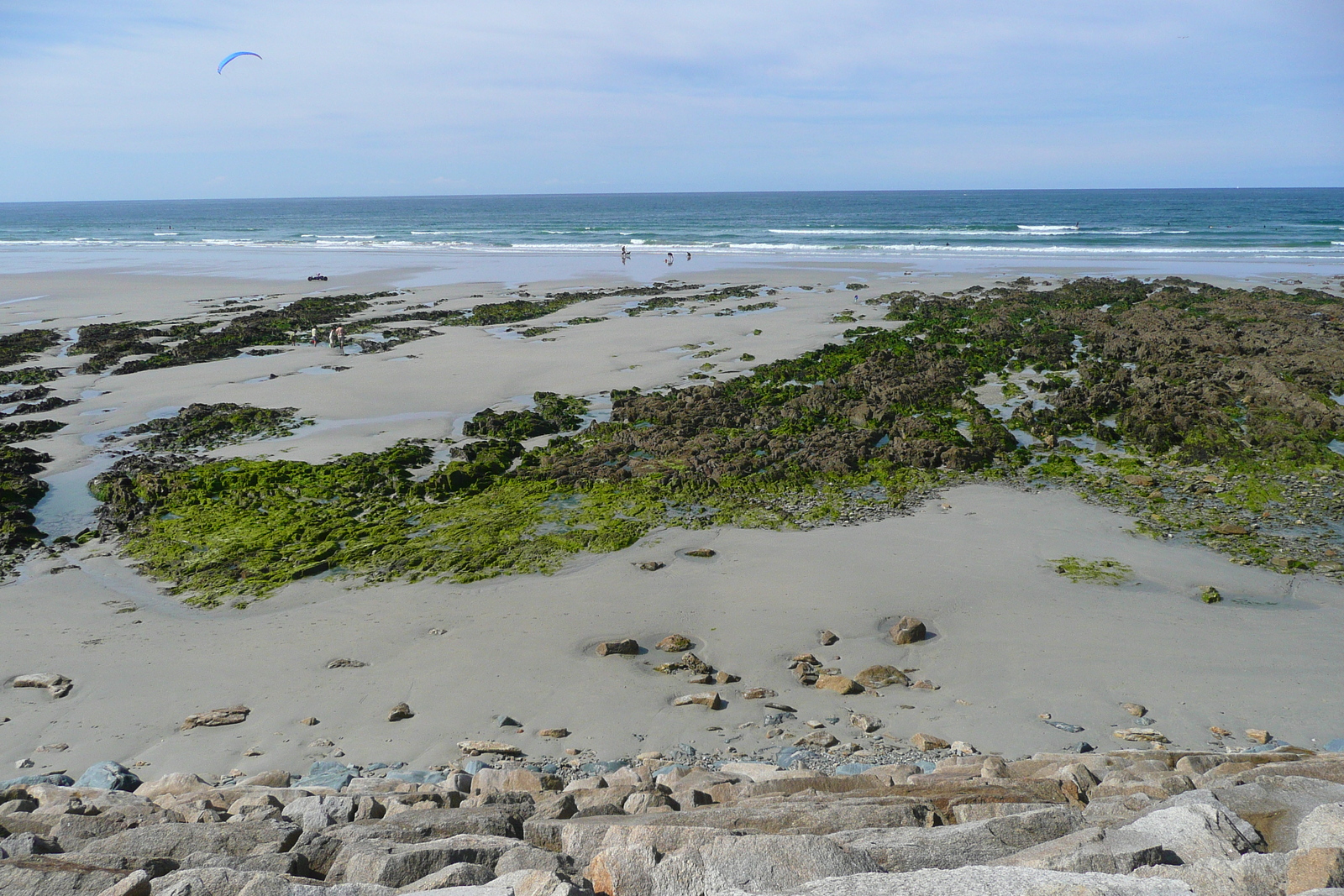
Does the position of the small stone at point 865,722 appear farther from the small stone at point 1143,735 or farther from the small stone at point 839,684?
the small stone at point 1143,735

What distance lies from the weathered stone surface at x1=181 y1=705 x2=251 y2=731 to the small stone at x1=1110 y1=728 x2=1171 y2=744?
6.94 metres

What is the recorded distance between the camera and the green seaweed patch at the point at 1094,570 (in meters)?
Answer: 8.34

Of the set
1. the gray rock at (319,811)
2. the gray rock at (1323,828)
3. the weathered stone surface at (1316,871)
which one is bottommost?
the gray rock at (319,811)

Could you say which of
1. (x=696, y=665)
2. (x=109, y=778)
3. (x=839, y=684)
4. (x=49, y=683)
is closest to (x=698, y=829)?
(x=839, y=684)

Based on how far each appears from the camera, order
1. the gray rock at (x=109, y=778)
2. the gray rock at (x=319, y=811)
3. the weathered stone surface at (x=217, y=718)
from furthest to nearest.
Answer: the weathered stone surface at (x=217, y=718) → the gray rock at (x=109, y=778) → the gray rock at (x=319, y=811)

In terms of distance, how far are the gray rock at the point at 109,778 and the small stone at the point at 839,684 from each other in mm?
5203

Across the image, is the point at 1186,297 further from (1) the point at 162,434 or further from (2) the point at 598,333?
(1) the point at 162,434

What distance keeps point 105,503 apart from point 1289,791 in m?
13.2

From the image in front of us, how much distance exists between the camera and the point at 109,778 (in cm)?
537

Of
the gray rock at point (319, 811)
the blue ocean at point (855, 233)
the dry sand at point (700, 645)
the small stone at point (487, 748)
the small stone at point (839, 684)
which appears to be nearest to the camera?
the gray rock at point (319, 811)

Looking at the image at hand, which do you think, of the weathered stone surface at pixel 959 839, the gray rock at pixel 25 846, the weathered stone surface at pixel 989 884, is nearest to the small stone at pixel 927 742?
the weathered stone surface at pixel 959 839

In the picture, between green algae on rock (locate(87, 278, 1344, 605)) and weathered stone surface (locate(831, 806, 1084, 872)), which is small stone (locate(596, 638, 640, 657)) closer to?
green algae on rock (locate(87, 278, 1344, 605))

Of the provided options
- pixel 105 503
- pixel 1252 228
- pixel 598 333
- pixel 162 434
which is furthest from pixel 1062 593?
pixel 1252 228

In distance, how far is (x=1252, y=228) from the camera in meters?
56.7
